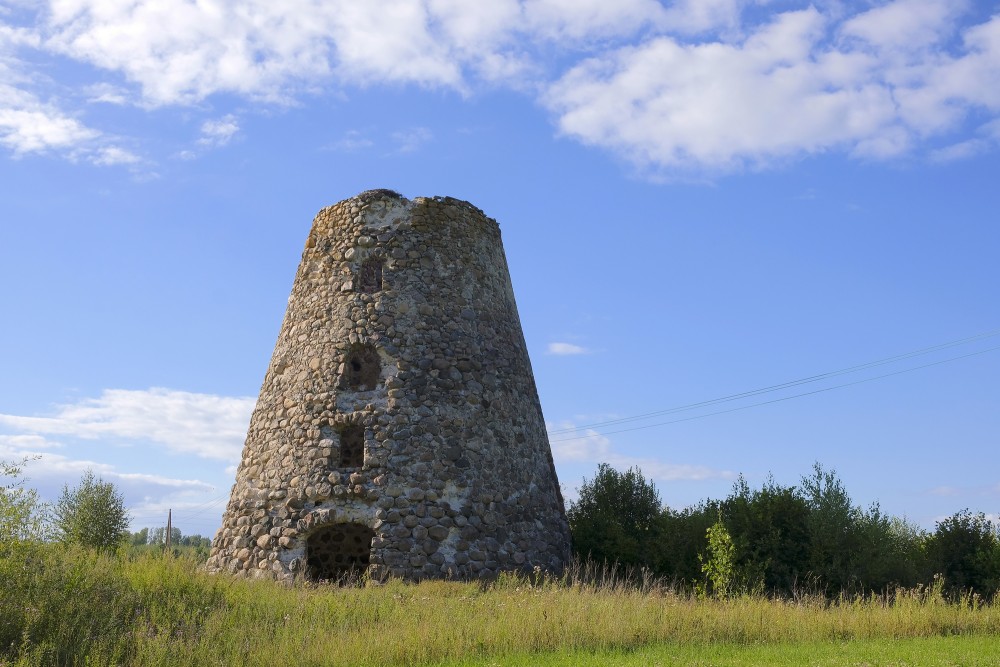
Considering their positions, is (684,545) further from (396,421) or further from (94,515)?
(94,515)

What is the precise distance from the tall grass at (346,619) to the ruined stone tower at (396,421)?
1784 millimetres

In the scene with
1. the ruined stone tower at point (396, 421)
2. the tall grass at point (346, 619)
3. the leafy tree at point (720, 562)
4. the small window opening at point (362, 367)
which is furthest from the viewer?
the small window opening at point (362, 367)

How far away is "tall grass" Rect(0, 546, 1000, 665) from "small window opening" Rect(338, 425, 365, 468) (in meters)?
3.32

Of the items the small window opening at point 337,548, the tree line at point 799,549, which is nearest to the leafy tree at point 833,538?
the tree line at point 799,549

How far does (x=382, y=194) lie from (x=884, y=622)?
43.4 feet

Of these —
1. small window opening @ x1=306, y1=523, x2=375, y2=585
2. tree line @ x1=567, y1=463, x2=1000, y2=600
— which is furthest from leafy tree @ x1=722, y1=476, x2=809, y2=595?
small window opening @ x1=306, y1=523, x2=375, y2=585

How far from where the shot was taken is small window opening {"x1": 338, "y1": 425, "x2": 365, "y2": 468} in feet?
57.1

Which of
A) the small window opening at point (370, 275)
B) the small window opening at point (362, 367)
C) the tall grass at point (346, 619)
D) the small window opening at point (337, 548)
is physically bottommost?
the tall grass at point (346, 619)

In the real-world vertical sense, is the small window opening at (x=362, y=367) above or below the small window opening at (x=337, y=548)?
above

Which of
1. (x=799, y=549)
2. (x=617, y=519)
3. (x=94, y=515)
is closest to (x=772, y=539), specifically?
(x=799, y=549)

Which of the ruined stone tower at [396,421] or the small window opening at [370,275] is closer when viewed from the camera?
the ruined stone tower at [396,421]

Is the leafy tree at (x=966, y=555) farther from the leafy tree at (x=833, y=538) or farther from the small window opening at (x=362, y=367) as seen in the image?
the small window opening at (x=362, y=367)

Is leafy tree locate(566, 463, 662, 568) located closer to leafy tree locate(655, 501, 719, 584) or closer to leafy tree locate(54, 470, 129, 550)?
leafy tree locate(655, 501, 719, 584)

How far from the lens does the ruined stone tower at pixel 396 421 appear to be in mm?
16312
